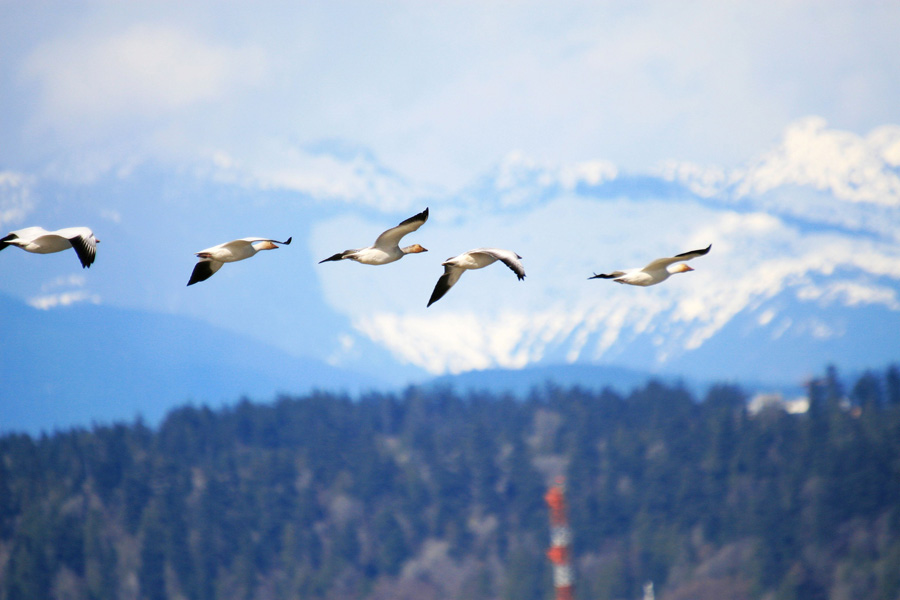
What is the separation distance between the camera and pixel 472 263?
2570cm

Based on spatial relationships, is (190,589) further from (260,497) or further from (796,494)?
(796,494)

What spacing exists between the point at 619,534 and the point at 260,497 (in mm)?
45848

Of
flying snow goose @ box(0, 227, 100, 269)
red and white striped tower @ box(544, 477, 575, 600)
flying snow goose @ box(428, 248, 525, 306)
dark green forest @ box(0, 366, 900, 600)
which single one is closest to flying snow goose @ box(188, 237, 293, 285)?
flying snow goose @ box(0, 227, 100, 269)

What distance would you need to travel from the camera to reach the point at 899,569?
98.4m

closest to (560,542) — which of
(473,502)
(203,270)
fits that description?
(203,270)

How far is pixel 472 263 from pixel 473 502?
12425cm

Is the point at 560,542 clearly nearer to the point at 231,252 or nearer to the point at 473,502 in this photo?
the point at 231,252

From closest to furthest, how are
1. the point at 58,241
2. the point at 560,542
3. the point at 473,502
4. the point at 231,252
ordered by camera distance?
the point at 58,241 → the point at 231,252 → the point at 560,542 → the point at 473,502

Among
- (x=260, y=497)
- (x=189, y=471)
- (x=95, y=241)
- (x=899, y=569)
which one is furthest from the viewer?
(x=189, y=471)

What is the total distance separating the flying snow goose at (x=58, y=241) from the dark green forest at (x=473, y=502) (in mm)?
90079

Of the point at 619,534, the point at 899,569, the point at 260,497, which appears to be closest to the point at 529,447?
the point at 619,534

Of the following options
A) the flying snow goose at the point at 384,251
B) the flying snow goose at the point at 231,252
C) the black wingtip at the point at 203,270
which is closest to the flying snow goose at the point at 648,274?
the flying snow goose at the point at 384,251

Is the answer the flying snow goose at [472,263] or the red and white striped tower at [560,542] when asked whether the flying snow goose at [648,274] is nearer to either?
the flying snow goose at [472,263]

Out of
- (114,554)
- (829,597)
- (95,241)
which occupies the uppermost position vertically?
(95,241)
